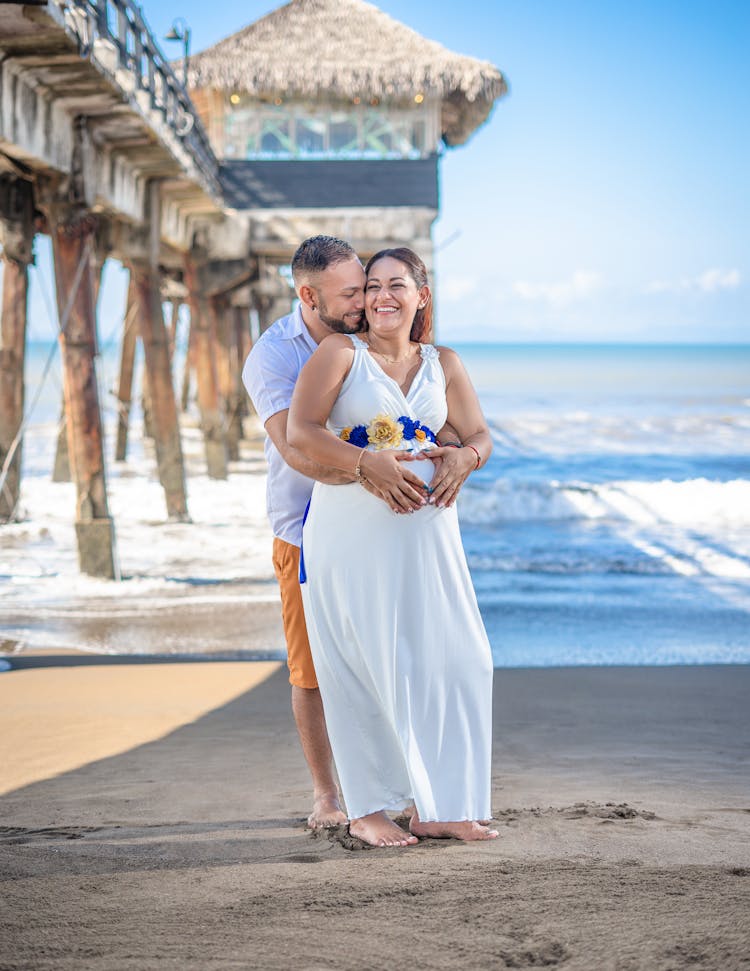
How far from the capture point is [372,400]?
9.98 feet

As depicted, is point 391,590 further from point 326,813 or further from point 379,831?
point 326,813

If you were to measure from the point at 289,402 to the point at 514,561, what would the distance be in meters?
7.29

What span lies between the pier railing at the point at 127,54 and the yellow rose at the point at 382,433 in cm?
425

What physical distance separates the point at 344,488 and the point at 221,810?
1201mm

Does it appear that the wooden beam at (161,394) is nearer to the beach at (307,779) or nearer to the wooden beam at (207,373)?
the beach at (307,779)

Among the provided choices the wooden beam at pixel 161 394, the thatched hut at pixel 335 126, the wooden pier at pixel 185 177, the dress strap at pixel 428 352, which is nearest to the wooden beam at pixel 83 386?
the wooden pier at pixel 185 177

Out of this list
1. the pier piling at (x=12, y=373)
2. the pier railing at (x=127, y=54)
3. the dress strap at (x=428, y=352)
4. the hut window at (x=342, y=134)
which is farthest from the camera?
the hut window at (x=342, y=134)

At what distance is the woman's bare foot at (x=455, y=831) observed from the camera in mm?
3021

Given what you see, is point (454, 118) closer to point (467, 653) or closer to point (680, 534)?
point (680, 534)

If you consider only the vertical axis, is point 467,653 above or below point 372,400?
below

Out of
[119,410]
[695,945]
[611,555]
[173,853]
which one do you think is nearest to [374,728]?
[173,853]

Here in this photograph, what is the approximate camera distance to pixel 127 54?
852 cm

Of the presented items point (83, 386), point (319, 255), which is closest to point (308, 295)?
point (319, 255)

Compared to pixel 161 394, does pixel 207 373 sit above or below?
above
